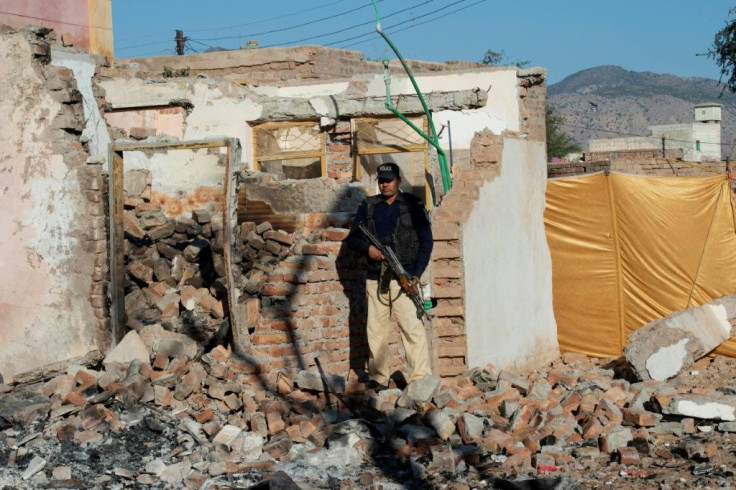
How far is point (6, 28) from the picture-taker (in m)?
7.90

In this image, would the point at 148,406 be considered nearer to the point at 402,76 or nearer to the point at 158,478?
the point at 158,478

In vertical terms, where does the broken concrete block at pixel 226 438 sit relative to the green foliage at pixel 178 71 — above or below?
below

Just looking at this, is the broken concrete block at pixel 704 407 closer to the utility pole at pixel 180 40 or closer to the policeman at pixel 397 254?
the policeman at pixel 397 254

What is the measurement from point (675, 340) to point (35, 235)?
5884 mm

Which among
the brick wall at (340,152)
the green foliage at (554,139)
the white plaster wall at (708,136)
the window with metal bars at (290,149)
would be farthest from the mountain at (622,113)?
the brick wall at (340,152)

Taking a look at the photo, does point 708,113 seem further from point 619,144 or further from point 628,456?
point 628,456

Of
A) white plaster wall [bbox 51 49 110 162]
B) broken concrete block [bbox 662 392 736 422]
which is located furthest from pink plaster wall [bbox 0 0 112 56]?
broken concrete block [bbox 662 392 736 422]

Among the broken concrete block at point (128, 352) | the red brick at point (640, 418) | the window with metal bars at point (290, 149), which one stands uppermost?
the window with metal bars at point (290, 149)

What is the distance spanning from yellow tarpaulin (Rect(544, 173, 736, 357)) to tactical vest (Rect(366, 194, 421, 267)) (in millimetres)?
4174

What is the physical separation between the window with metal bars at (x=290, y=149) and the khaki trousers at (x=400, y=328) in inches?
291

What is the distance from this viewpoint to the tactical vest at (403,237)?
7.41m

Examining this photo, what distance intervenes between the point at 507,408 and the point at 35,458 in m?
3.29

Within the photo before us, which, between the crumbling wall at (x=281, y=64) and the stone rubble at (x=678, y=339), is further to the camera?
the crumbling wall at (x=281, y=64)

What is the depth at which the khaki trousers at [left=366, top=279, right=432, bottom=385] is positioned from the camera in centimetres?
743
